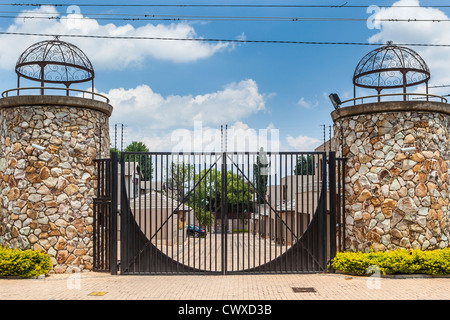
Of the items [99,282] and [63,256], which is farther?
Answer: [63,256]

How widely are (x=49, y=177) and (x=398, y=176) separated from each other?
8941 mm

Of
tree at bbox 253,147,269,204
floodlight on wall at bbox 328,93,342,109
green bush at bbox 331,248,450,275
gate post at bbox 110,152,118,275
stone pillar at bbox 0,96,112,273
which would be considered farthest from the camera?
floodlight on wall at bbox 328,93,342,109

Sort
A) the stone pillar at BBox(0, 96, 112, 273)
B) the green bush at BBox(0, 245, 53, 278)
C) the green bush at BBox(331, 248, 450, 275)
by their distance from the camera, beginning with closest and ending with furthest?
1. the green bush at BBox(331, 248, 450, 275)
2. the green bush at BBox(0, 245, 53, 278)
3. the stone pillar at BBox(0, 96, 112, 273)

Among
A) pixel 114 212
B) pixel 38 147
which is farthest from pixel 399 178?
pixel 38 147

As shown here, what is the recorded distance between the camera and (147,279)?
10.8 m

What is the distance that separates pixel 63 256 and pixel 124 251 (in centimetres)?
160

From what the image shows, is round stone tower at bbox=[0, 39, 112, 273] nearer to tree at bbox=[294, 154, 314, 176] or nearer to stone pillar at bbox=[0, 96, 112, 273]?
stone pillar at bbox=[0, 96, 112, 273]

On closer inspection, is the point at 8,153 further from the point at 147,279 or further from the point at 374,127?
Answer: the point at 374,127

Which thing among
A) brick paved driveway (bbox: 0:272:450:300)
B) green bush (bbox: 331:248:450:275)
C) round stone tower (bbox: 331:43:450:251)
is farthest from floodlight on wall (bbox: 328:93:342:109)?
brick paved driveway (bbox: 0:272:450:300)

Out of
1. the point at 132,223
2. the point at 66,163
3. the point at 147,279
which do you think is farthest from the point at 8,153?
the point at 147,279

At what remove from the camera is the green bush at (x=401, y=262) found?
34.3 feet

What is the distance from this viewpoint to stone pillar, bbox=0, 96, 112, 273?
11383 millimetres

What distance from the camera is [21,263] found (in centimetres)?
1067

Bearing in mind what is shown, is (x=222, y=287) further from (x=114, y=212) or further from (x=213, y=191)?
(x=213, y=191)
